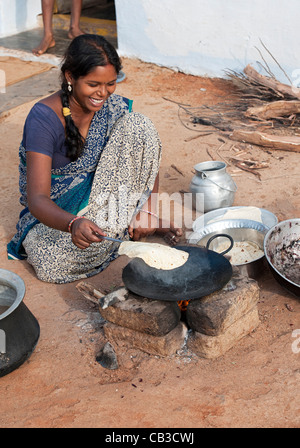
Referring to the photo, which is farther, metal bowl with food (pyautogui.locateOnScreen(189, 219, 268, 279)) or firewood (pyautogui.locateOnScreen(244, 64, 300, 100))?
firewood (pyautogui.locateOnScreen(244, 64, 300, 100))

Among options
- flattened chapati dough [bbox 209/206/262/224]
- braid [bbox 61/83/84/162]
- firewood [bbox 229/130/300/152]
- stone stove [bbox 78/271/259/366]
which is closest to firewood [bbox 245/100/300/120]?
firewood [bbox 229/130/300/152]

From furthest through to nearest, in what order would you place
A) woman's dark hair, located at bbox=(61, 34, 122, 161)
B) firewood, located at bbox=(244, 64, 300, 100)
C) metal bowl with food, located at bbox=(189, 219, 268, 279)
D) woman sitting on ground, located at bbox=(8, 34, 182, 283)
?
firewood, located at bbox=(244, 64, 300, 100), metal bowl with food, located at bbox=(189, 219, 268, 279), woman sitting on ground, located at bbox=(8, 34, 182, 283), woman's dark hair, located at bbox=(61, 34, 122, 161)

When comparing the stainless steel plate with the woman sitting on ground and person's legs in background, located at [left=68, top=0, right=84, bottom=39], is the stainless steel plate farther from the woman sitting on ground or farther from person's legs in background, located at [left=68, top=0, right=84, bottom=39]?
person's legs in background, located at [left=68, top=0, right=84, bottom=39]

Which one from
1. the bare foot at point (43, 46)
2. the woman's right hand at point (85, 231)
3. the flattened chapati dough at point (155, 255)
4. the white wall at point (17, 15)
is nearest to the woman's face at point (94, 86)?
the woman's right hand at point (85, 231)

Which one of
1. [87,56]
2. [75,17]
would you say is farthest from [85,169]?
[75,17]

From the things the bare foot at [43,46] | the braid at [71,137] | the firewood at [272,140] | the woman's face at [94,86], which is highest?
the woman's face at [94,86]

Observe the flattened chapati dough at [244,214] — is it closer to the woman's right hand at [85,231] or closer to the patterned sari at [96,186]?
the patterned sari at [96,186]

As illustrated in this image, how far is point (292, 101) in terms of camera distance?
194 inches

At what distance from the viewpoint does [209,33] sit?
240 inches

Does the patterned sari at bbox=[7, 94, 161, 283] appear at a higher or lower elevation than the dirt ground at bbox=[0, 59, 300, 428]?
higher

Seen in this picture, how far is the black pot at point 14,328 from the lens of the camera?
2.34 m

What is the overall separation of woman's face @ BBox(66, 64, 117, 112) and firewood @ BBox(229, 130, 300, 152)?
87.3 inches

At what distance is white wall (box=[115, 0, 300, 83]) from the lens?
5.45 m

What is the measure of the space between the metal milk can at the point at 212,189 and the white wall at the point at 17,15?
585 cm
